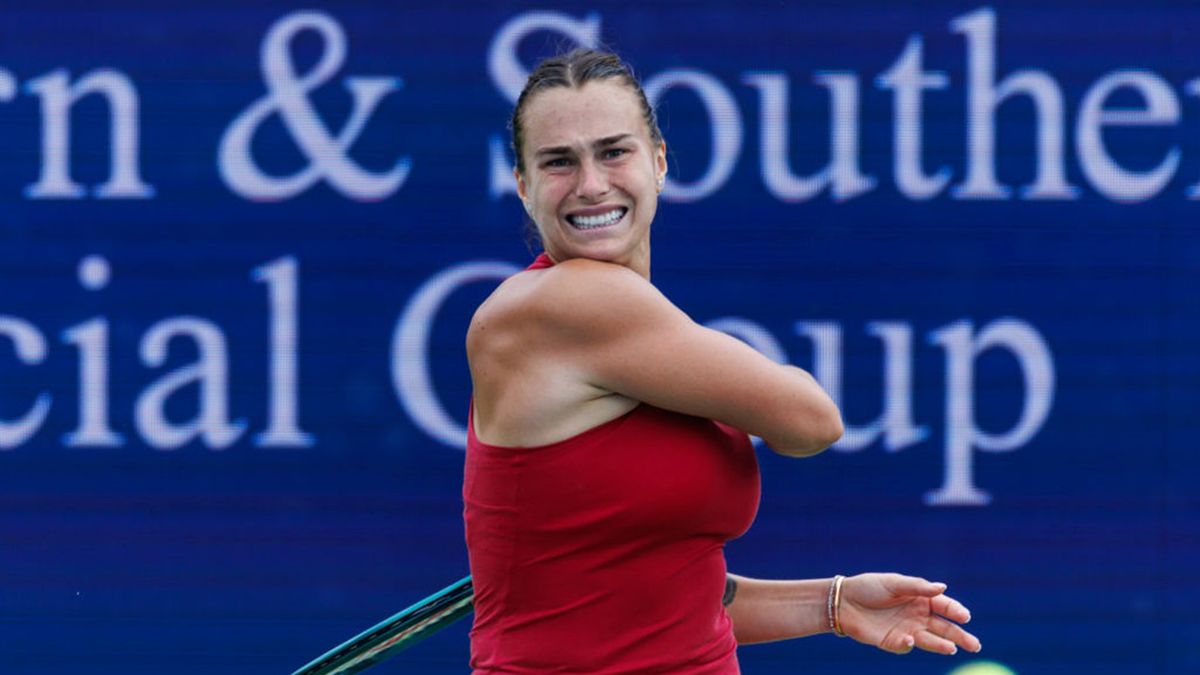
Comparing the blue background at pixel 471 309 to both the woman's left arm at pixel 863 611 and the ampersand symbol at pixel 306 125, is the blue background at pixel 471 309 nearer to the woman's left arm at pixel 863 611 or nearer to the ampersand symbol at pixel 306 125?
the ampersand symbol at pixel 306 125

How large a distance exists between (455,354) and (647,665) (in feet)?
8.16

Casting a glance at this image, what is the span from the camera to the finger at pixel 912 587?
2092 millimetres

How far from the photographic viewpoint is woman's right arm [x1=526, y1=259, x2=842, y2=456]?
1831 millimetres

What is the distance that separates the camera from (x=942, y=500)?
4.25 m

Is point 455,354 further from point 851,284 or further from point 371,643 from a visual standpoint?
point 371,643

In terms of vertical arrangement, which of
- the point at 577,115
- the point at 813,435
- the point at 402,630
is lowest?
the point at 402,630

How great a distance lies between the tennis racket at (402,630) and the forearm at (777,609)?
0.38 meters

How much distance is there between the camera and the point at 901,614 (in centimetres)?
215

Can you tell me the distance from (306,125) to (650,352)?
2.64 metres

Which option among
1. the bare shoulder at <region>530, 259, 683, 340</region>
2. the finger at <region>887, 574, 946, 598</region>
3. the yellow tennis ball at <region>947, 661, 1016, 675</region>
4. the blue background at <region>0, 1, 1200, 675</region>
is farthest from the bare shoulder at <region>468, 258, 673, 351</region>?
the yellow tennis ball at <region>947, 661, 1016, 675</region>

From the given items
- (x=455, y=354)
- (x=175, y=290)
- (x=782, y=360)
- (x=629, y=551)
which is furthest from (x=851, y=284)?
(x=629, y=551)

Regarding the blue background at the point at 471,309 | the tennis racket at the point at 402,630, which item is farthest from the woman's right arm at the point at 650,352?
the blue background at the point at 471,309

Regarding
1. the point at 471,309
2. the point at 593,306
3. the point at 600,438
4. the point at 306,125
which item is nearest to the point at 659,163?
the point at 593,306

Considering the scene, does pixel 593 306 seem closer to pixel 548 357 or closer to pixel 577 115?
pixel 548 357
